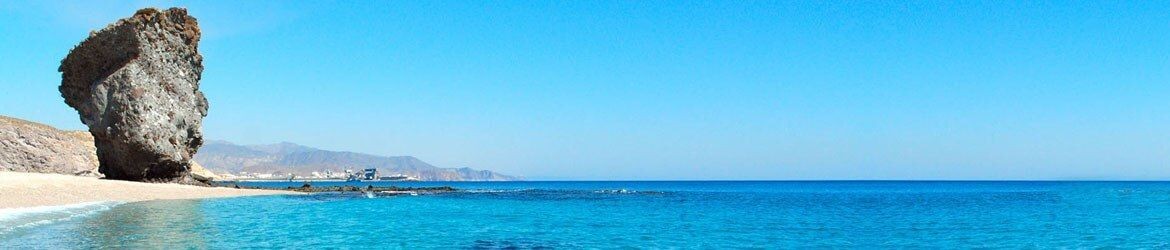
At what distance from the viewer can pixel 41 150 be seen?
258ft

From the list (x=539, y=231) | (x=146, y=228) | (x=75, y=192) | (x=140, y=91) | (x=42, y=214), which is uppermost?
(x=140, y=91)

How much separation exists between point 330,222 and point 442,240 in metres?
7.72

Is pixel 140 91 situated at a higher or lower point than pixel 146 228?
higher

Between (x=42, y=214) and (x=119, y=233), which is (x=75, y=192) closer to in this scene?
(x=42, y=214)

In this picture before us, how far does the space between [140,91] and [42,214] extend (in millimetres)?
27183

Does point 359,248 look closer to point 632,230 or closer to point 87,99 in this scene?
point 632,230

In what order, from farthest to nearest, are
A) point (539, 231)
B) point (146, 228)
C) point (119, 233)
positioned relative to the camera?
point (539, 231)
point (146, 228)
point (119, 233)

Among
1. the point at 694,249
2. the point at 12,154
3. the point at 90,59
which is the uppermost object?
the point at 90,59

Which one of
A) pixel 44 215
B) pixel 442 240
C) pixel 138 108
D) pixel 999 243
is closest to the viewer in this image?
pixel 442 240

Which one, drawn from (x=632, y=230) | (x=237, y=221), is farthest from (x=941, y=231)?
(x=237, y=221)

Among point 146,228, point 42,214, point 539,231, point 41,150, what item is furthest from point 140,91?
point 41,150

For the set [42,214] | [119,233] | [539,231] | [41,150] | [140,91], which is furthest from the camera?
[41,150]

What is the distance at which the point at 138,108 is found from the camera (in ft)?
164

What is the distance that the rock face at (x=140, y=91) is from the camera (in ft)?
164
